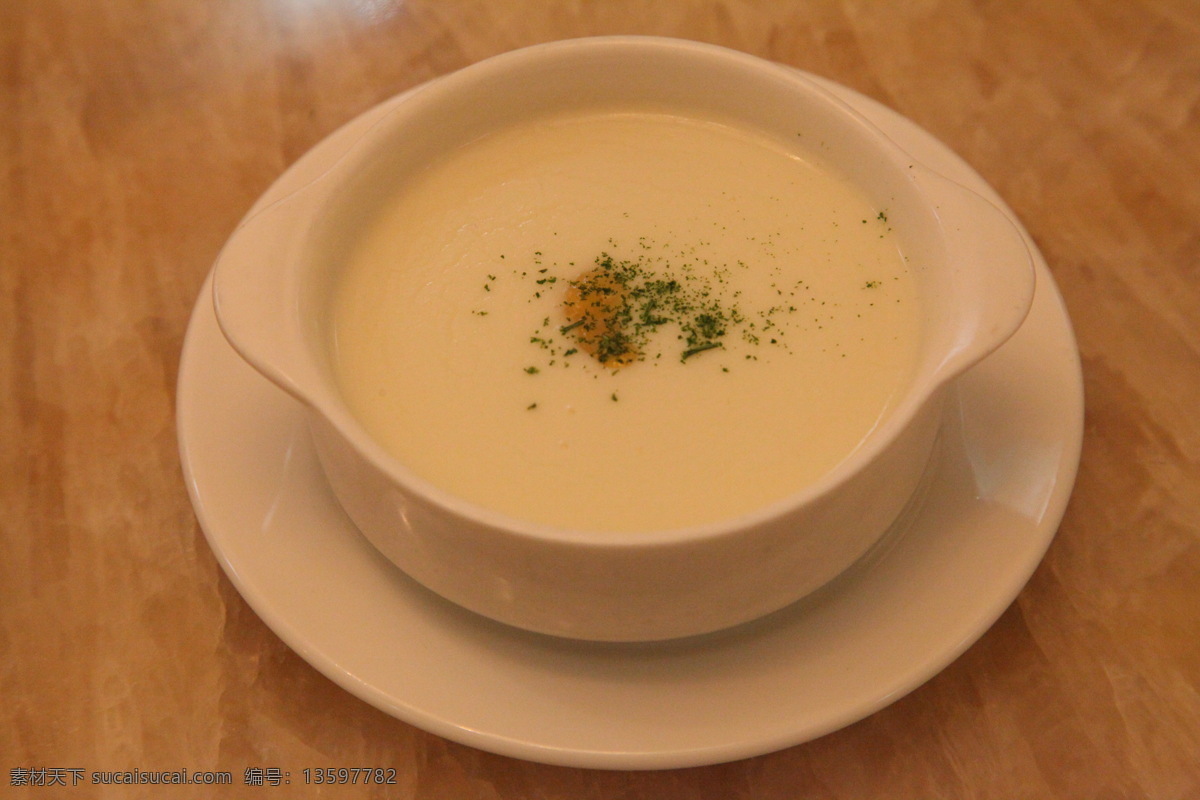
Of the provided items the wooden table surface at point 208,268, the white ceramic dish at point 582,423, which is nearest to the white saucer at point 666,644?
the white ceramic dish at point 582,423

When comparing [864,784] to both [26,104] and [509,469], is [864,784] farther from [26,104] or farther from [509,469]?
[26,104]

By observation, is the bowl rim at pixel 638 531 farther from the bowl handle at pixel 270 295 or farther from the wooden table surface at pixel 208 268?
the wooden table surface at pixel 208 268

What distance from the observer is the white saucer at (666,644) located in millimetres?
974

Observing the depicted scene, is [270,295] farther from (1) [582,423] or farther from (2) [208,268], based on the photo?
(2) [208,268]

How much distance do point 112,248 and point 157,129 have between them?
0.89 ft

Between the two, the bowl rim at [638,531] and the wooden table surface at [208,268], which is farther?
the wooden table surface at [208,268]

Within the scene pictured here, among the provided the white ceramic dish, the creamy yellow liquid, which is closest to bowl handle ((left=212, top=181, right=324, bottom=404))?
the white ceramic dish

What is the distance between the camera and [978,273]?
3.50 ft

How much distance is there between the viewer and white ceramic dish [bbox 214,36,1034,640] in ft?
3.01

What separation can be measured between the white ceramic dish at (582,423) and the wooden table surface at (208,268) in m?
0.24

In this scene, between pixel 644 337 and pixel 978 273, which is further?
pixel 644 337

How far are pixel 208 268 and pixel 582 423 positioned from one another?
770 millimetres

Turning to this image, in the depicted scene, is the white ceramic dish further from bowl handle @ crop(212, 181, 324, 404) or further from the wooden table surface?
the wooden table surface

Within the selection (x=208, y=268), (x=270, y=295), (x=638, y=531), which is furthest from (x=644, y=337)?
(x=208, y=268)
